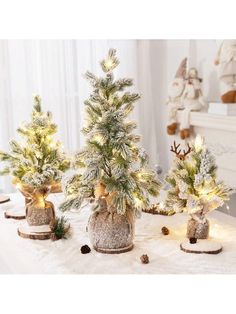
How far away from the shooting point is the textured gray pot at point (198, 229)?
1.79 metres

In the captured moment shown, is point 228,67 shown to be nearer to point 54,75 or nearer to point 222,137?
point 222,137

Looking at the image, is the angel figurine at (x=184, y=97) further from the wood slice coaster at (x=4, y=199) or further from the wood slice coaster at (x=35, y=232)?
the wood slice coaster at (x=35, y=232)

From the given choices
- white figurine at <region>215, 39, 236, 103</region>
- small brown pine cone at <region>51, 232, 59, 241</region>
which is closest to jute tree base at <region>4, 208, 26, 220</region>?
small brown pine cone at <region>51, 232, 59, 241</region>

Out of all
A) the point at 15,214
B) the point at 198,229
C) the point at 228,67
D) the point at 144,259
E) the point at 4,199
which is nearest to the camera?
the point at 144,259

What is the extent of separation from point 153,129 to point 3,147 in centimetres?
153

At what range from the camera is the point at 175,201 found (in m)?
1.82

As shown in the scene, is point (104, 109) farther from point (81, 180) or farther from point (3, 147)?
point (3, 147)

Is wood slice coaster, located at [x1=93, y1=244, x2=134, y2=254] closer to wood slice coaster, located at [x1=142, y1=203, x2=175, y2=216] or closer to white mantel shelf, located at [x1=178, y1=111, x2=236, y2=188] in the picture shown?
wood slice coaster, located at [x1=142, y1=203, x2=175, y2=216]

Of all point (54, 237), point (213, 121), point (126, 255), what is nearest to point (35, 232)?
point (54, 237)

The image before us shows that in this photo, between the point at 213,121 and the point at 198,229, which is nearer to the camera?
the point at 198,229

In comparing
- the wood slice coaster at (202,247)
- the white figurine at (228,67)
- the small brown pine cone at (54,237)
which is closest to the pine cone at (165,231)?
the wood slice coaster at (202,247)

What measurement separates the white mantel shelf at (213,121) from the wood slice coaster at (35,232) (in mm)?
2261

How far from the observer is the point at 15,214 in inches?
84.1

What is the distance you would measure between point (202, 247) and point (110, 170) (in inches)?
16.7
